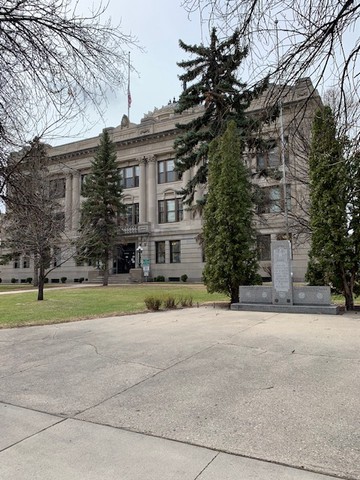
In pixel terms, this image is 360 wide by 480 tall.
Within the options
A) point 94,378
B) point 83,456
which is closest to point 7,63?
point 94,378

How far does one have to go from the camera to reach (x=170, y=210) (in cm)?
4331

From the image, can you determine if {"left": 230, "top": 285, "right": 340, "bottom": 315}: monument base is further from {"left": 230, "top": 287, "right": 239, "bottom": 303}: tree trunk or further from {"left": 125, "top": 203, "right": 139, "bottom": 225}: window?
{"left": 125, "top": 203, "right": 139, "bottom": 225}: window

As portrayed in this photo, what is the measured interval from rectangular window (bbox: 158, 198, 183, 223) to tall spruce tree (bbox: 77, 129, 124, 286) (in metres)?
7.01

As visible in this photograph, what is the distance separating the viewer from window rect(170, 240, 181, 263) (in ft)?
138

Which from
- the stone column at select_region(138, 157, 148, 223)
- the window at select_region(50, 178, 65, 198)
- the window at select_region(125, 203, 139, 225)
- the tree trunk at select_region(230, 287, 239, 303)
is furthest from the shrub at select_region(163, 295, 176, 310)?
the window at select_region(125, 203, 139, 225)

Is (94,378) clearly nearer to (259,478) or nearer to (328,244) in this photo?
(259,478)

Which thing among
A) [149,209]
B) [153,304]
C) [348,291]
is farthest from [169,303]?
[149,209]

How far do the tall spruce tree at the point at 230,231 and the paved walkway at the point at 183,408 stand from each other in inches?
270

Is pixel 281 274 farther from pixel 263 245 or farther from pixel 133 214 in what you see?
pixel 133 214

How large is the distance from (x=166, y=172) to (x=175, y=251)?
364 inches

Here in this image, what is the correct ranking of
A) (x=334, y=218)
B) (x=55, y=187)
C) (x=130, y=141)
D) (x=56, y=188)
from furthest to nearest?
1. (x=130, y=141)
2. (x=56, y=188)
3. (x=55, y=187)
4. (x=334, y=218)

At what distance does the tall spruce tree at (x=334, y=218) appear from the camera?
12078 millimetres

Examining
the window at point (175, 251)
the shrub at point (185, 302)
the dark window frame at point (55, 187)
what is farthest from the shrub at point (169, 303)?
the window at point (175, 251)

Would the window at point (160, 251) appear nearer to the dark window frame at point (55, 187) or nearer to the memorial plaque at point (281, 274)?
the dark window frame at point (55, 187)
